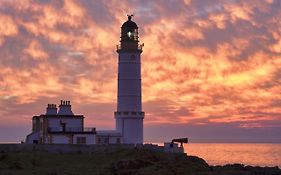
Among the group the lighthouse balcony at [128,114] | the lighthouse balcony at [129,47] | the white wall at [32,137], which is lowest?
the white wall at [32,137]

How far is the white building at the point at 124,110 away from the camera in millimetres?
Answer: 71375

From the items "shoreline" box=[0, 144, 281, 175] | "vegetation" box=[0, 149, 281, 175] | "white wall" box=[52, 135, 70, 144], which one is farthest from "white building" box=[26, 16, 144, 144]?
"vegetation" box=[0, 149, 281, 175]

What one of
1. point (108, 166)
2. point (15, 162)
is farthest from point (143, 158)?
point (15, 162)

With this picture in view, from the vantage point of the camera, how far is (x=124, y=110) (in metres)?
75.4

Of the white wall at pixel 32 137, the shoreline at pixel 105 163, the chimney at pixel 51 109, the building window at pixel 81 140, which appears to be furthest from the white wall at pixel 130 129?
the shoreline at pixel 105 163

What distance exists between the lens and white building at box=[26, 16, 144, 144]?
234 ft

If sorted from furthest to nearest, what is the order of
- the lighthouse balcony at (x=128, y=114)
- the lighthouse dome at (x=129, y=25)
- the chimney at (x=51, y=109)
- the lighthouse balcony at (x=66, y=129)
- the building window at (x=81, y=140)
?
the lighthouse dome at (x=129, y=25)
the lighthouse balcony at (x=128, y=114)
the chimney at (x=51, y=109)
the lighthouse balcony at (x=66, y=129)
the building window at (x=81, y=140)

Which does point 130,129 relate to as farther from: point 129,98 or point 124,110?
point 129,98

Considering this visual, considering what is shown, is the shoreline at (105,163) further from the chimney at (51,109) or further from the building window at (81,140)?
the chimney at (51,109)

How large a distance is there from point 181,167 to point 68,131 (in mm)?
20627

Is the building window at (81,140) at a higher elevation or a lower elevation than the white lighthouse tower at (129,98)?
lower

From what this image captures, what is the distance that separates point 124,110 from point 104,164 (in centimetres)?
2016

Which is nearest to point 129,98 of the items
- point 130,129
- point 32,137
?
point 130,129

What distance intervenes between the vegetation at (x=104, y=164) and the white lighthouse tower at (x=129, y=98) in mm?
13357
